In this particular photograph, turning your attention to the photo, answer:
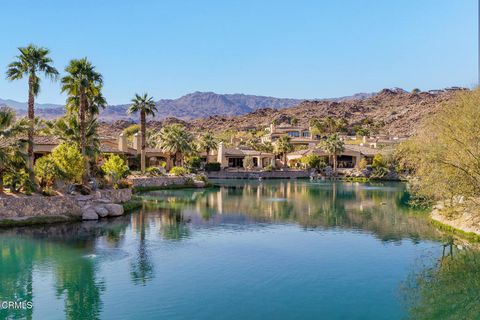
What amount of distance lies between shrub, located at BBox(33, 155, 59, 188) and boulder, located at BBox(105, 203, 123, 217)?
4643 mm

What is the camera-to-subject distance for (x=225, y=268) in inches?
882

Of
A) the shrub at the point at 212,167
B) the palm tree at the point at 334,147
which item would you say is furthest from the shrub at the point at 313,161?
the shrub at the point at 212,167

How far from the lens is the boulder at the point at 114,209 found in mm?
37125

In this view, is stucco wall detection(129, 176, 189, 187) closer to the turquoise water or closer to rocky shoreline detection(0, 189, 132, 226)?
rocky shoreline detection(0, 189, 132, 226)

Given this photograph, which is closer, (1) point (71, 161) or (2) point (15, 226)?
(2) point (15, 226)

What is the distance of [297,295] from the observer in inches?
725

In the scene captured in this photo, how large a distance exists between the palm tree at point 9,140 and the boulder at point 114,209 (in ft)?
25.7

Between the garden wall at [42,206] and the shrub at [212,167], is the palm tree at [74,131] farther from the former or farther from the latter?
the shrub at [212,167]

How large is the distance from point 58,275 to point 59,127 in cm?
2365

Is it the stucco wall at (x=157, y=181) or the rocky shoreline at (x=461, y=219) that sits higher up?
the stucco wall at (x=157, y=181)

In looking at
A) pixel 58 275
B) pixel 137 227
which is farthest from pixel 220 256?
pixel 137 227

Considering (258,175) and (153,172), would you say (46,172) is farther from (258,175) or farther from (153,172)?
(258,175)

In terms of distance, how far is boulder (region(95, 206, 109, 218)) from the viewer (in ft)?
119

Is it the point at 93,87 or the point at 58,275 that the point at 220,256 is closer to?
the point at 58,275
